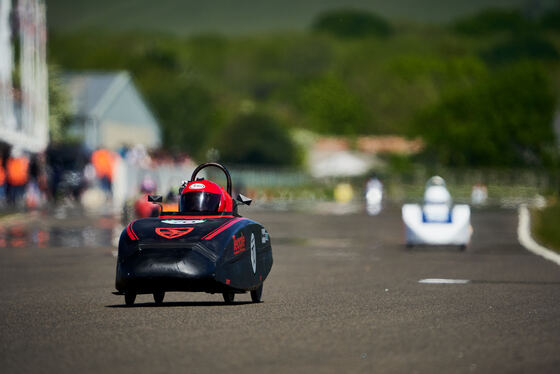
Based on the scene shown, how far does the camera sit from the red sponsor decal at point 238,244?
40.5ft

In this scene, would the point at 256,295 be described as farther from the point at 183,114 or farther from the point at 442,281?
the point at 183,114

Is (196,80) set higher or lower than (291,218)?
higher

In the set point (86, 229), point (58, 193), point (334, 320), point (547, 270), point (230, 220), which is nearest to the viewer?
point (334, 320)

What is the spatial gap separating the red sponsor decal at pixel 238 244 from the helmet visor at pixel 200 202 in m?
0.90

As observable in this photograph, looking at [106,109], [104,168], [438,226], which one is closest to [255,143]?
[106,109]

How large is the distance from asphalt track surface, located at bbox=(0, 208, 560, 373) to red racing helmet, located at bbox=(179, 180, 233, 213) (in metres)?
0.94

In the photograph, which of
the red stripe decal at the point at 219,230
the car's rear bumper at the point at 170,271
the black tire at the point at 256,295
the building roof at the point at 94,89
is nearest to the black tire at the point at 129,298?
the car's rear bumper at the point at 170,271

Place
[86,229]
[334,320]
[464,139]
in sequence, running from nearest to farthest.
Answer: [334,320] → [86,229] → [464,139]

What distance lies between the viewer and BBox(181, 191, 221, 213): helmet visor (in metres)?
13.4

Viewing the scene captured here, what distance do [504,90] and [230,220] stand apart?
327 ft

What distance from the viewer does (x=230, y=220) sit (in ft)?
41.8

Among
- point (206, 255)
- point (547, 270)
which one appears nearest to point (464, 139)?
point (547, 270)

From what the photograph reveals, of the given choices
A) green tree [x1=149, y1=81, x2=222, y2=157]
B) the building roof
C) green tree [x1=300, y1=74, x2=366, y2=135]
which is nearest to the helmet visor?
the building roof

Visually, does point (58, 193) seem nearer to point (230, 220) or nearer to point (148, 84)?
point (230, 220)
